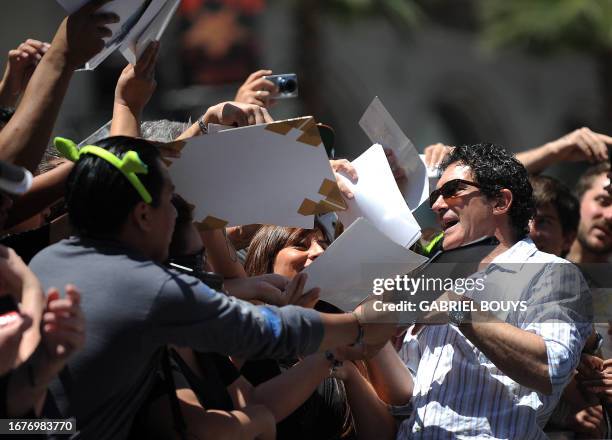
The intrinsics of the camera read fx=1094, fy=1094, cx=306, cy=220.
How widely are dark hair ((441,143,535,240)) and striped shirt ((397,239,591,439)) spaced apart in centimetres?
22

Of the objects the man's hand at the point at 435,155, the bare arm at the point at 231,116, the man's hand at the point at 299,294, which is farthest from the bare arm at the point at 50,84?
the man's hand at the point at 435,155

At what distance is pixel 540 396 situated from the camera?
3.32 meters

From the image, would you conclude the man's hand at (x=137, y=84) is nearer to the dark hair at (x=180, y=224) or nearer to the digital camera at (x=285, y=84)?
the dark hair at (x=180, y=224)

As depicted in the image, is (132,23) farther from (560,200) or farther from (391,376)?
(560,200)

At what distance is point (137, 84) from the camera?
3338 mm

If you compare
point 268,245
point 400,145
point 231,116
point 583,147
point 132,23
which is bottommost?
point 583,147

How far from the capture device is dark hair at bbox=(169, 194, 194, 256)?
2.94 metres

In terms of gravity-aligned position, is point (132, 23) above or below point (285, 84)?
above

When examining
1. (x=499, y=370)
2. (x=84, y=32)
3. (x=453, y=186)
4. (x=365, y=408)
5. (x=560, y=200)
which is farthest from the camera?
(x=560, y=200)

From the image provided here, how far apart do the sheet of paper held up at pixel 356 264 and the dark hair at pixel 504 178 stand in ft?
2.31

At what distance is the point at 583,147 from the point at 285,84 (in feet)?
4.65

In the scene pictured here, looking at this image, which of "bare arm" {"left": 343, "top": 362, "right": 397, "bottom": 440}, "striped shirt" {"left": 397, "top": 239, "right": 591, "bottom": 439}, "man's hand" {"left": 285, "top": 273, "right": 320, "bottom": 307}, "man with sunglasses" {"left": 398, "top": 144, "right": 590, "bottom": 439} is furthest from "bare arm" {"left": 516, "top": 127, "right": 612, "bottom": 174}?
"man's hand" {"left": 285, "top": 273, "right": 320, "bottom": 307}

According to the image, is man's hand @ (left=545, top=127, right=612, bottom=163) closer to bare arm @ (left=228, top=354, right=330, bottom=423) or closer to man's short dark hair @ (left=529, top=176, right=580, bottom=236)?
man's short dark hair @ (left=529, top=176, right=580, bottom=236)

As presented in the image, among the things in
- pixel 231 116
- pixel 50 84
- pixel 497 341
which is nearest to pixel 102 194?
pixel 50 84
